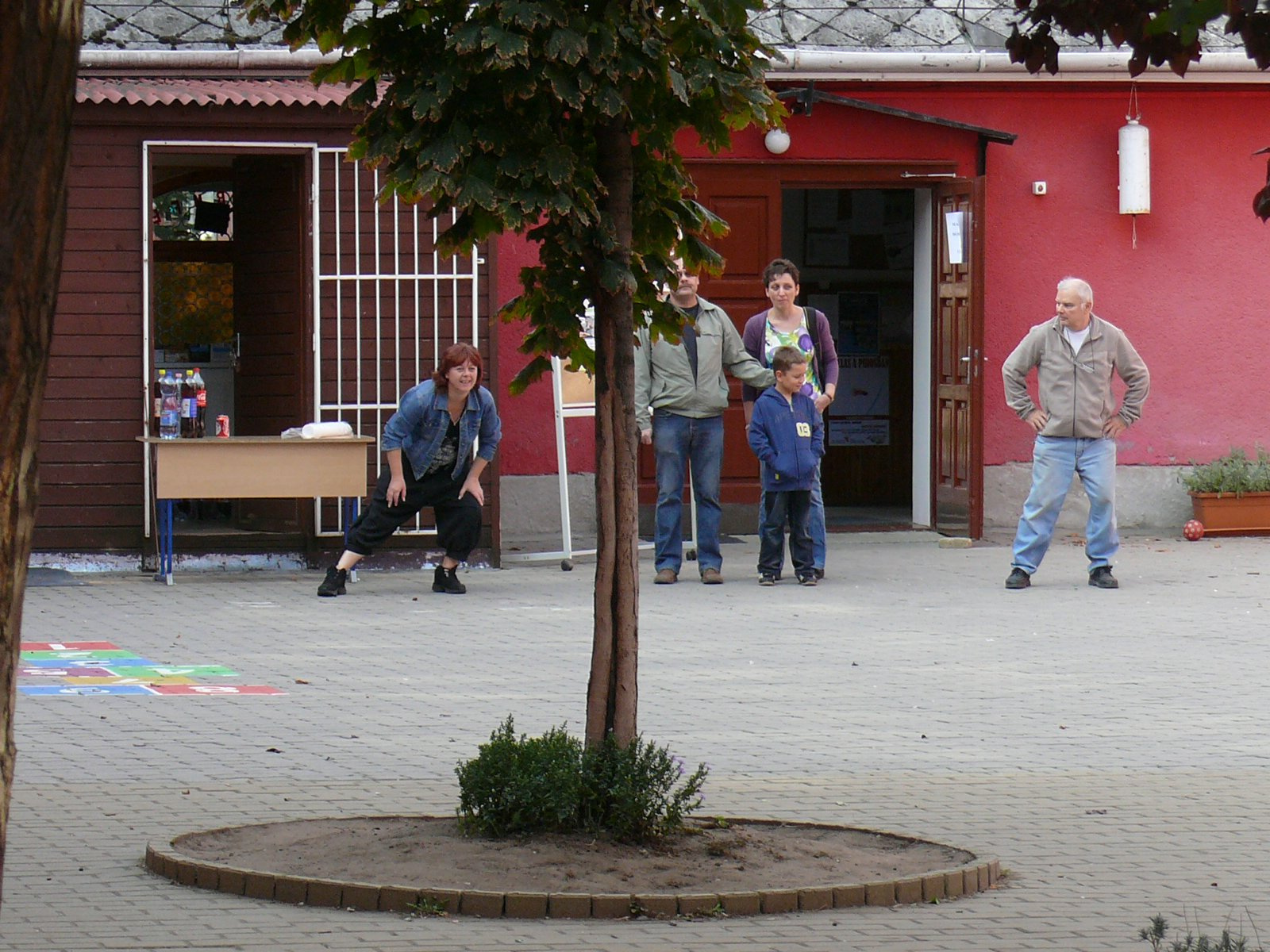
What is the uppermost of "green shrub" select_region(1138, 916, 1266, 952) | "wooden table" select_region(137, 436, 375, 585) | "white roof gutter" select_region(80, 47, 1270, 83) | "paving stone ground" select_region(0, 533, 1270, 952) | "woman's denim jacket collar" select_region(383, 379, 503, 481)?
"white roof gutter" select_region(80, 47, 1270, 83)

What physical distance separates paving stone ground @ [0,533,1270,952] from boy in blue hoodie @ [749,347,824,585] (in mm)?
293

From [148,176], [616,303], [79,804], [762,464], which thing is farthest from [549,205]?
[148,176]

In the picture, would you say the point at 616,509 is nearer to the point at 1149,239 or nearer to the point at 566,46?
the point at 566,46

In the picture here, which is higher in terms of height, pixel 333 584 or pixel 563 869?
pixel 333 584

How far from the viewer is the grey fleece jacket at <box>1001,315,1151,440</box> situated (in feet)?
45.0

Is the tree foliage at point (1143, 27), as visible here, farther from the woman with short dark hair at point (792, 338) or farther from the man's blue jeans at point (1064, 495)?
the woman with short dark hair at point (792, 338)

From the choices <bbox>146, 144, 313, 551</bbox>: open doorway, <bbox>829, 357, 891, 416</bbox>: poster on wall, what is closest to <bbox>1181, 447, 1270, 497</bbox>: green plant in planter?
<bbox>829, 357, 891, 416</bbox>: poster on wall

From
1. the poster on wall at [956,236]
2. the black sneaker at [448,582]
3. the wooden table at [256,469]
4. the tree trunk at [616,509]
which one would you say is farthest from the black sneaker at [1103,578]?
the tree trunk at [616,509]

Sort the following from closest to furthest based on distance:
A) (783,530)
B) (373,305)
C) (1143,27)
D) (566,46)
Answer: (1143,27) → (566,46) → (783,530) → (373,305)

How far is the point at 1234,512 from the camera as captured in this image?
1720 cm

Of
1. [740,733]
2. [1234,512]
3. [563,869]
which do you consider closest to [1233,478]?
[1234,512]

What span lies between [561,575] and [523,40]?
8.86m

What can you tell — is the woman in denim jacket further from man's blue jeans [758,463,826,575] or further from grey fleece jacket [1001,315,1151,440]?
grey fleece jacket [1001,315,1151,440]

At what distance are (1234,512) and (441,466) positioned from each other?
712 cm
